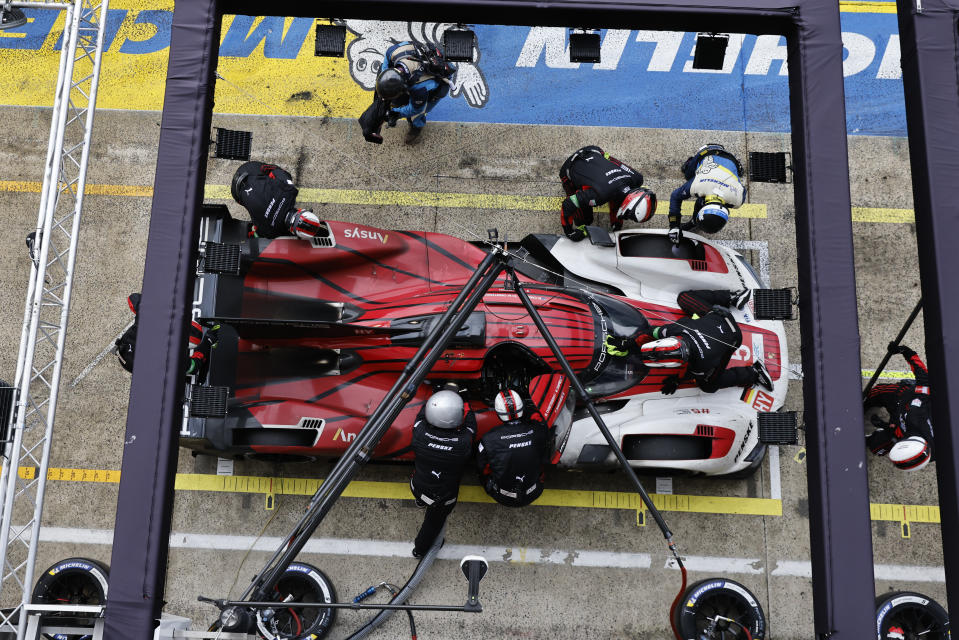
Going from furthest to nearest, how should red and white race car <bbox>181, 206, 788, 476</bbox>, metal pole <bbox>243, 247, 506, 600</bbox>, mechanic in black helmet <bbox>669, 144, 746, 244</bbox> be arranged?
1. mechanic in black helmet <bbox>669, 144, 746, 244</bbox>
2. red and white race car <bbox>181, 206, 788, 476</bbox>
3. metal pole <bbox>243, 247, 506, 600</bbox>

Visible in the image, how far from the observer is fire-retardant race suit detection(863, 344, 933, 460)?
7410 mm

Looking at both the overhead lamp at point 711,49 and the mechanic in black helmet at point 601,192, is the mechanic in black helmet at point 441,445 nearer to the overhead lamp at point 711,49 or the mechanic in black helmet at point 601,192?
the mechanic in black helmet at point 601,192

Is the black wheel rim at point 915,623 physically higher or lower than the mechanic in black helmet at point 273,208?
lower

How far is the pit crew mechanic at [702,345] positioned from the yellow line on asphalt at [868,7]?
449 cm

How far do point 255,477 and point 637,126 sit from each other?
19.3 feet

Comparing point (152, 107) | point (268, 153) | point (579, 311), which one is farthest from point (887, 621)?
point (152, 107)

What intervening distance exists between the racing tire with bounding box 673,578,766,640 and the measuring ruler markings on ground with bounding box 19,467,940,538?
33.3 inches

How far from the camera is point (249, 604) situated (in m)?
5.54

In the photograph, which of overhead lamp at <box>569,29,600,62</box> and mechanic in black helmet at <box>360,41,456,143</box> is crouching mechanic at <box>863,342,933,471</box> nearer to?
overhead lamp at <box>569,29,600,62</box>

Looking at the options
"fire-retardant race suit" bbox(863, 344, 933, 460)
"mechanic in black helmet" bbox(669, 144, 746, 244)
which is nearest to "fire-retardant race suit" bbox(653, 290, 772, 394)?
"mechanic in black helmet" bbox(669, 144, 746, 244)

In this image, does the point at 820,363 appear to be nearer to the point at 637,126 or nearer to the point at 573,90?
the point at 637,126

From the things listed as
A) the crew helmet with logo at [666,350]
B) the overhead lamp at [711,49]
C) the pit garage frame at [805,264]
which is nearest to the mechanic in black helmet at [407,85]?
the pit garage frame at [805,264]

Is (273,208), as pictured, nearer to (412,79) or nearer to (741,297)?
(412,79)

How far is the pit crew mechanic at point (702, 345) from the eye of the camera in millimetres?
7242
